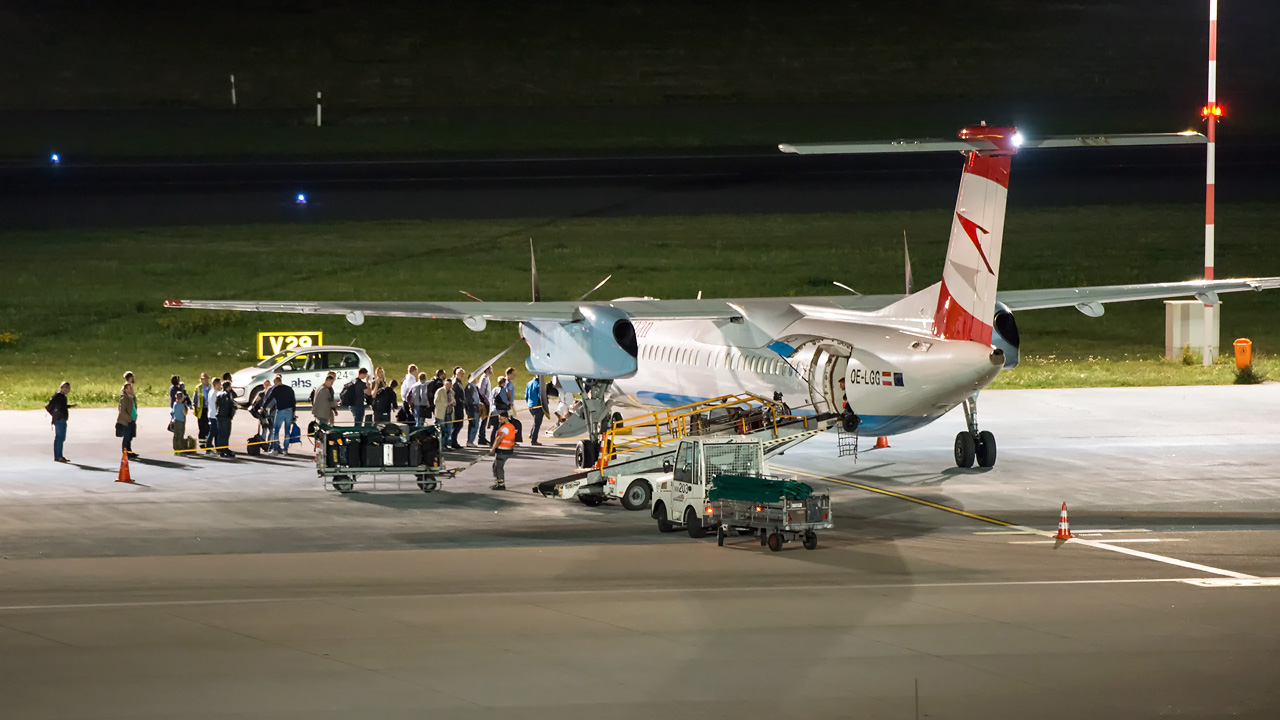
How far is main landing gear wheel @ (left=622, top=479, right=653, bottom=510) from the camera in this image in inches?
956

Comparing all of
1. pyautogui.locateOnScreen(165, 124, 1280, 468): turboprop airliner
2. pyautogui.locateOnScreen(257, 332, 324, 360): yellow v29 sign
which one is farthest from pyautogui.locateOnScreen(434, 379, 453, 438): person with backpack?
pyautogui.locateOnScreen(257, 332, 324, 360): yellow v29 sign

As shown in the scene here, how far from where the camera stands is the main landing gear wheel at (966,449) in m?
28.1

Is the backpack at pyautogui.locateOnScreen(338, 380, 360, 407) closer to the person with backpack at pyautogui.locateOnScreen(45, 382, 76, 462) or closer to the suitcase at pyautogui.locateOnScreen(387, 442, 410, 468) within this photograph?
the person with backpack at pyautogui.locateOnScreen(45, 382, 76, 462)

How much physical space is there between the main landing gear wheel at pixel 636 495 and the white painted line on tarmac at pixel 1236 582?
9114mm

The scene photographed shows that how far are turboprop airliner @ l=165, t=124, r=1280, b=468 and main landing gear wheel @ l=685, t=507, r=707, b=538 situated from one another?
4.78 metres

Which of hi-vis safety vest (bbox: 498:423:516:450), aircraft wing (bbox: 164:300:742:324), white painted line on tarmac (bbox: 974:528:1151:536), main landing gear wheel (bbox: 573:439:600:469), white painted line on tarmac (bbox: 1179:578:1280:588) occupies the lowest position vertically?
white painted line on tarmac (bbox: 1179:578:1280:588)

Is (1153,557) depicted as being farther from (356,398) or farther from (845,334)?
(356,398)

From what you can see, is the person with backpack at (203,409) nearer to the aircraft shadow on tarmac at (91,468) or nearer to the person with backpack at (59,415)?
the aircraft shadow on tarmac at (91,468)

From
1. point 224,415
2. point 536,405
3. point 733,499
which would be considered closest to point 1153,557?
point 733,499

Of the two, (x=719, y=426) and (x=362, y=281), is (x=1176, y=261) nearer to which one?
(x=362, y=281)

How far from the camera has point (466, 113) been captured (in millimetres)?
73500

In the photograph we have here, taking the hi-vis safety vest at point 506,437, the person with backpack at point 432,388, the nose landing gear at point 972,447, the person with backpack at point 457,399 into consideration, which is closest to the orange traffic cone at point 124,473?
the person with backpack at point 432,388

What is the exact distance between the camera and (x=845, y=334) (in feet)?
84.8

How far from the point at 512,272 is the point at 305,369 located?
15.5m
